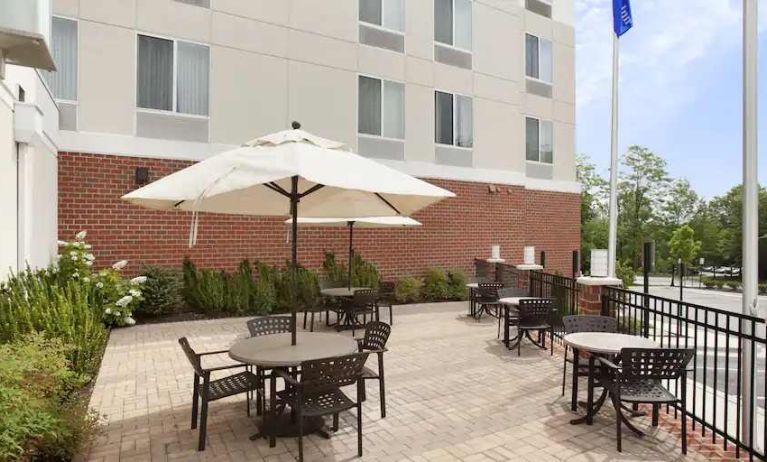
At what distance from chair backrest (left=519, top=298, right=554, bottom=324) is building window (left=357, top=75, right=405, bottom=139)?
7.42 metres

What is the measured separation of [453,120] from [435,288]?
5.46 m

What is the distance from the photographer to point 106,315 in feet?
28.0

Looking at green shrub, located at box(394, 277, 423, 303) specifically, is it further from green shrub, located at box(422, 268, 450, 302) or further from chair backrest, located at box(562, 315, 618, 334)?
chair backrest, located at box(562, 315, 618, 334)

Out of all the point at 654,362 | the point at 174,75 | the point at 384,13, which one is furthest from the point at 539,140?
the point at 654,362

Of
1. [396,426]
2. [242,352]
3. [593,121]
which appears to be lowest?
[396,426]

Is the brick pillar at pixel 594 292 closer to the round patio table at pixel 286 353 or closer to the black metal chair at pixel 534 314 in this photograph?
the black metal chair at pixel 534 314

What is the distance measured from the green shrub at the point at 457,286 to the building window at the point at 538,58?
27.5 feet

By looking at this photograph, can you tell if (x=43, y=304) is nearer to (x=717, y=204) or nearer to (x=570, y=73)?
(x=570, y=73)

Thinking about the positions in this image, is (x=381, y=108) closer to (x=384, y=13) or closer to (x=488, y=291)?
(x=384, y=13)

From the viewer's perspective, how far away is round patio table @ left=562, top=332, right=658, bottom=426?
4.71 m

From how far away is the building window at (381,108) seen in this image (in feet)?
43.0

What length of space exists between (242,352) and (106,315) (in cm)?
563

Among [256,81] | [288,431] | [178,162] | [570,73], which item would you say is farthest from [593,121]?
[288,431]

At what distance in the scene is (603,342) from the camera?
4.98 meters
